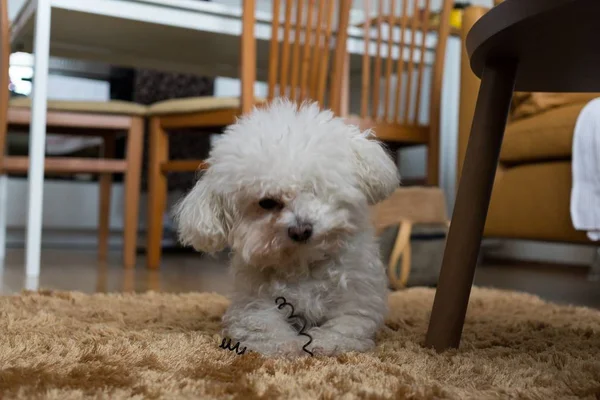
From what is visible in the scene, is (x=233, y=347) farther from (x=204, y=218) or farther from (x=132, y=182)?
(x=132, y=182)

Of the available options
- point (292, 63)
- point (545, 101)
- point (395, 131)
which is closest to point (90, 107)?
point (292, 63)

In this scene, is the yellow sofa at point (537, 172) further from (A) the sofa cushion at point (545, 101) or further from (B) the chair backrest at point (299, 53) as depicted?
(B) the chair backrest at point (299, 53)

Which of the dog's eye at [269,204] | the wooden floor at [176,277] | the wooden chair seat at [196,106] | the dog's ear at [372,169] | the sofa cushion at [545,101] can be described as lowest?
the wooden floor at [176,277]

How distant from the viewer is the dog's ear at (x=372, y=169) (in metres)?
1.20

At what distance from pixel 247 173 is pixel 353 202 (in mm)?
185

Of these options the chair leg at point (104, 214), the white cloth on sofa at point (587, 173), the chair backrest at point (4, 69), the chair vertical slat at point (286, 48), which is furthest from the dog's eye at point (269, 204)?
the chair leg at point (104, 214)

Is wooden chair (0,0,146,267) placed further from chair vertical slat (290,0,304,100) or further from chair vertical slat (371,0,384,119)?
chair vertical slat (371,0,384,119)

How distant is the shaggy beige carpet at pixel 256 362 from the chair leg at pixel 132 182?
1.24 meters

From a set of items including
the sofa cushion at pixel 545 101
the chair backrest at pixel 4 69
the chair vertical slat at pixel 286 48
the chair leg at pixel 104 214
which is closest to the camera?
the sofa cushion at pixel 545 101

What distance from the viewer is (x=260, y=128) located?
119 cm

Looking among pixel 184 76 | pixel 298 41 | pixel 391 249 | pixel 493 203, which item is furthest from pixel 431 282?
pixel 184 76

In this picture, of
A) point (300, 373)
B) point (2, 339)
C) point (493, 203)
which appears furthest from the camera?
point (493, 203)

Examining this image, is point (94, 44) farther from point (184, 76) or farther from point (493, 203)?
point (493, 203)

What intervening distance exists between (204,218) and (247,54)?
1246 mm
